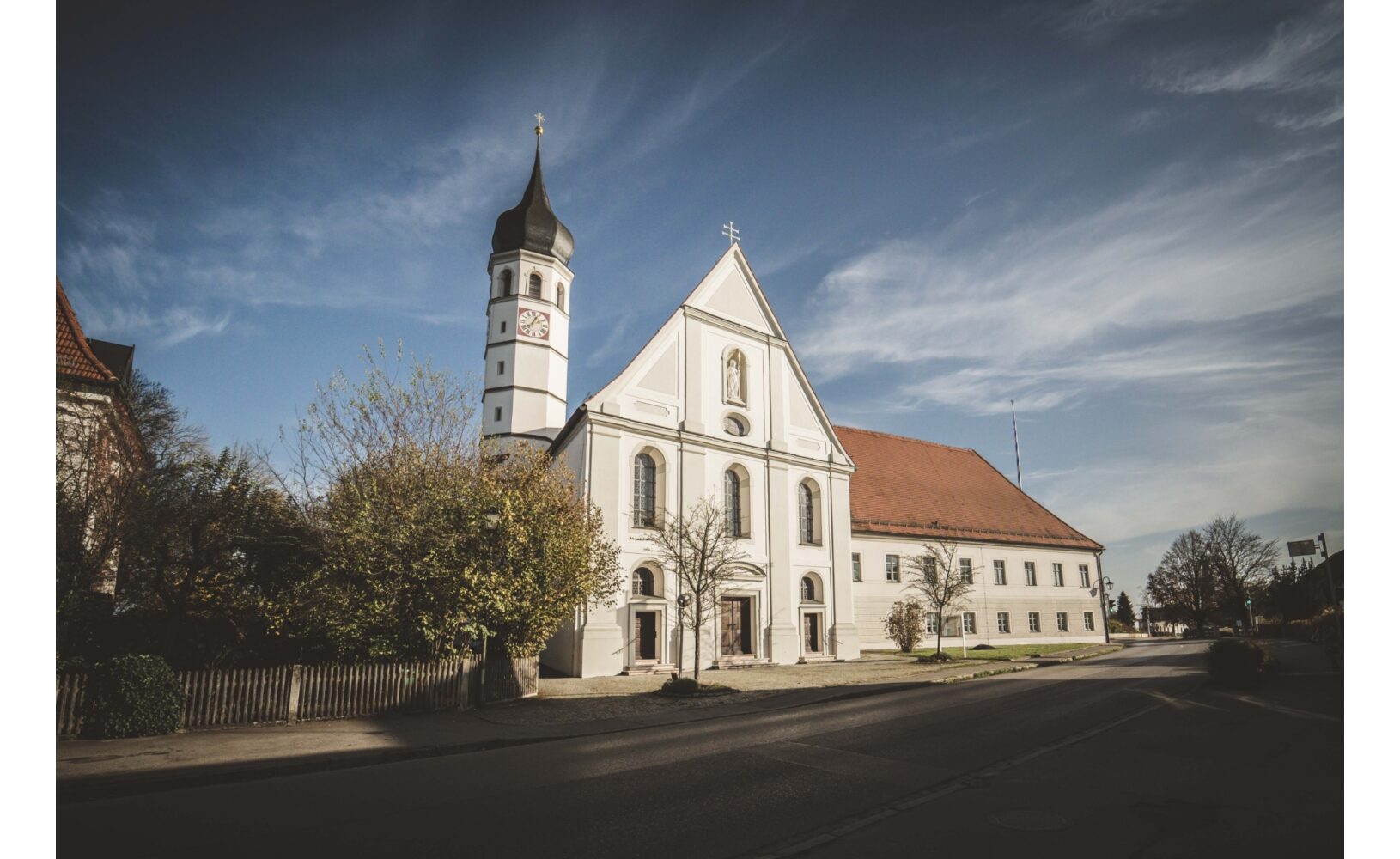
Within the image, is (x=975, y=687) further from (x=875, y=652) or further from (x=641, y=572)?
(x=875, y=652)

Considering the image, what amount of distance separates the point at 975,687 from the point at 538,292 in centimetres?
3273

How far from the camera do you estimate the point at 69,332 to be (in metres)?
12.1

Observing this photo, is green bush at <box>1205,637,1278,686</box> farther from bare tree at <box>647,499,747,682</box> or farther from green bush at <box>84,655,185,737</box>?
green bush at <box>84,655,185,737</box>

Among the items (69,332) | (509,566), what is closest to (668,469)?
(509,566)

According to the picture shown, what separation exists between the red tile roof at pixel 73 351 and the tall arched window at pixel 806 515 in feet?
78.7

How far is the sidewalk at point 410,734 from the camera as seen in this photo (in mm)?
9164

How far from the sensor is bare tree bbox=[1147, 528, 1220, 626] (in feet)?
218

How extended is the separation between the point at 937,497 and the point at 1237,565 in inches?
1587

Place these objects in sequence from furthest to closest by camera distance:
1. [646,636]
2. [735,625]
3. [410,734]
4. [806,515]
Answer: [806,515], [735,625], [646,636], [410,734]

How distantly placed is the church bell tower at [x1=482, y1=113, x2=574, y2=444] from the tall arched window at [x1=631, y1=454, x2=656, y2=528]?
13229 mm

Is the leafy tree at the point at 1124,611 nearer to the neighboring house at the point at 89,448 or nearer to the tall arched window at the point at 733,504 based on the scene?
the tall arched window at the point at 733,504

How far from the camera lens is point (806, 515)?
102ft

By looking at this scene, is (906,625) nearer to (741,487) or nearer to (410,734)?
(741,487)

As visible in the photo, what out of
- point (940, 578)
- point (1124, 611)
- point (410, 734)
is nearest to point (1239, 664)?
point (940, 578)
